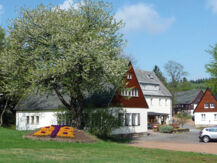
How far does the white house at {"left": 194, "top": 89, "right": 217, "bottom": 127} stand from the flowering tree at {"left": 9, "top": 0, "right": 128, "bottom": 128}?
3763 cm

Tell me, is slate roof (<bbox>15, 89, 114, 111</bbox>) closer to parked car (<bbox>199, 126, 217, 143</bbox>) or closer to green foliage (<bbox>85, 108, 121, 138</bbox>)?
green foliage (<bbox>85, 108, 121, 138</bbox>)

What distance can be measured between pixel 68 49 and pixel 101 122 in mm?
8319

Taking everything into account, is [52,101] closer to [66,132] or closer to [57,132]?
[57,132]

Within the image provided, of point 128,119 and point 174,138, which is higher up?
point 128,119

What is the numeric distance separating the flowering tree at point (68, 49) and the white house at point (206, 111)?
3763 centimetres

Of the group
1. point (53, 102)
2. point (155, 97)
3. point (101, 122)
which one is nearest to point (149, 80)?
point (155, 97)

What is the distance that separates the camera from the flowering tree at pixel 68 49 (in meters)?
24.2

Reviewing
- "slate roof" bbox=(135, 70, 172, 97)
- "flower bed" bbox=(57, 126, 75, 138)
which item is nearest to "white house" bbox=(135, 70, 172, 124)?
"slate roof" bbox=(135, 70, 172, 97)

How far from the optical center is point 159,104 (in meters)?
58.1

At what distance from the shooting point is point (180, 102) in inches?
3469

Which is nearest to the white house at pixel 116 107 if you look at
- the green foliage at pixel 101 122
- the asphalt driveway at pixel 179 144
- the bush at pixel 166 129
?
the green foliage at pixel 101 122

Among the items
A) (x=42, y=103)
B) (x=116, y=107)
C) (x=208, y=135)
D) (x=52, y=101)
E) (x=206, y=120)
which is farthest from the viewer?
(x=206, y=120)

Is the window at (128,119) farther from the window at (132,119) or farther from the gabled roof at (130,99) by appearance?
the gabled roof at (130,99)

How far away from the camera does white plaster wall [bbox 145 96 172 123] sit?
56219mm
